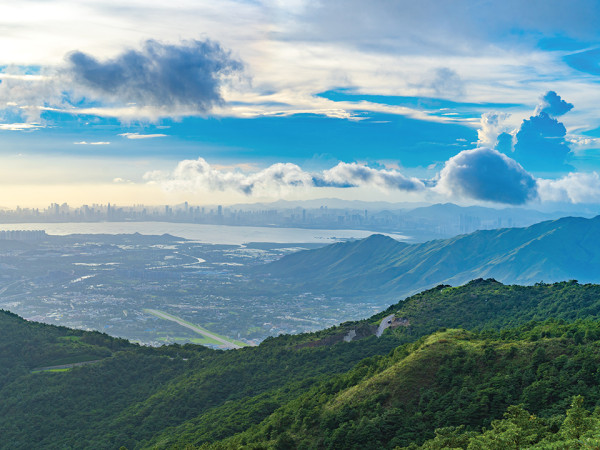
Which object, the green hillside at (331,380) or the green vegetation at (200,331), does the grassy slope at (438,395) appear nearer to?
the green hillside at (331,380)

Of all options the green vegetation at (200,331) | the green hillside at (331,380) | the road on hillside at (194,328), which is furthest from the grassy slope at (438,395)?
the green vegetation at (200,331)

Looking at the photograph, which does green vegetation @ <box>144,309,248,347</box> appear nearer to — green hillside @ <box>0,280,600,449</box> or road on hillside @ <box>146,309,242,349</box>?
road on hillside @ <box>146,309,242,349</box>

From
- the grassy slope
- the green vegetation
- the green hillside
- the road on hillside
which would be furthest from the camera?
the green vegetation

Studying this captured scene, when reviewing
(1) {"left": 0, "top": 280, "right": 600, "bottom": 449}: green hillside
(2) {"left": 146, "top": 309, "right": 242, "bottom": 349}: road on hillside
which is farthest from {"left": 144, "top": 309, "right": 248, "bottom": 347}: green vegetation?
(1) {"left": 0, "top": 280, "right": 600, "bottom": 449}: green hillside

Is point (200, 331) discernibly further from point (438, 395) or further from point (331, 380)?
point (438, 395)

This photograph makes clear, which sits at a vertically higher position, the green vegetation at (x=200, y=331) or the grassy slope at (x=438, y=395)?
the grassy slope at (x=438, y=395)

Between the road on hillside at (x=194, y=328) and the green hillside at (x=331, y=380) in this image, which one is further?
the road on hillside at (x=194, y=328)

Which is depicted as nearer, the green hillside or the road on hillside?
the green hillside

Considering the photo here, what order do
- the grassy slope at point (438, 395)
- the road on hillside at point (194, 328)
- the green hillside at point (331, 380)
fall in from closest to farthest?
the grassy slope at point (438, 395)
the green hillside at point (331, 380)
the road on hillside at point (194, 328)

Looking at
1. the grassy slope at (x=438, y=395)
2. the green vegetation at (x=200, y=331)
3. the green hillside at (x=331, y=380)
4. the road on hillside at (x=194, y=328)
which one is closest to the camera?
the grassy slope at (x=438, y=395)
